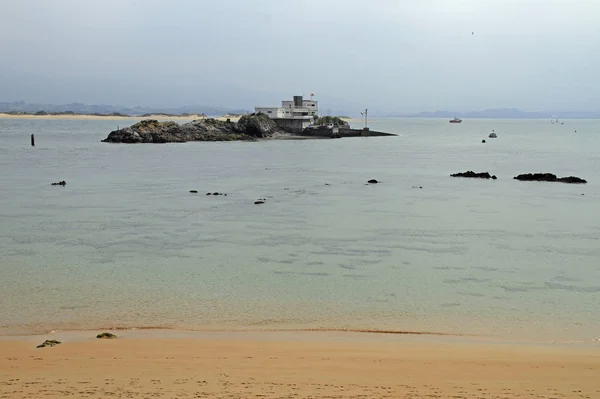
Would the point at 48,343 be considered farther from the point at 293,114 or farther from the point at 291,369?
the point at 293,114

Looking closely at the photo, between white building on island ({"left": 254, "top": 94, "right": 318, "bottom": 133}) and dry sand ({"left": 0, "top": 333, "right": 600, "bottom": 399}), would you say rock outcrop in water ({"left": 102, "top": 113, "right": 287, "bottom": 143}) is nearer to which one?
white building on island ({"left": 254, "top": 94, "right": 318, "bottom": 133})

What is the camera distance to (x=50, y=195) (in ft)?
102

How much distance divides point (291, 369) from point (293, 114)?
107216 mm

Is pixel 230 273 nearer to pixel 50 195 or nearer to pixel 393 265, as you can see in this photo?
pixel 393 265

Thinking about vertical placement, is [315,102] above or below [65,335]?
above

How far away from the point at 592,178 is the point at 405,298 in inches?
1339

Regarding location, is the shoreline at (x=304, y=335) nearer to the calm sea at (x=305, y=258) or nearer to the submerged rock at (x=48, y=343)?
the calm sea at (x=305, y=258)

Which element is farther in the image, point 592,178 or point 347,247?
point 592,178

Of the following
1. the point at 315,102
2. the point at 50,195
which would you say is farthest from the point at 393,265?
the point at 315,102

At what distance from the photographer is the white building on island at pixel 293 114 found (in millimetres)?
111250

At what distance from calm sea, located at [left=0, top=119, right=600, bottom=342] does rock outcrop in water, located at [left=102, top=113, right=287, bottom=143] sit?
5659cm

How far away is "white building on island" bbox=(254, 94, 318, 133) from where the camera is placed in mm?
111250

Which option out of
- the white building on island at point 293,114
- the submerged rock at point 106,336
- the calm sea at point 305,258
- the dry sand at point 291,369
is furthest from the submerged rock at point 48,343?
the white building on island at point 293,114

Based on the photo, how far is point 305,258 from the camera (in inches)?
665
